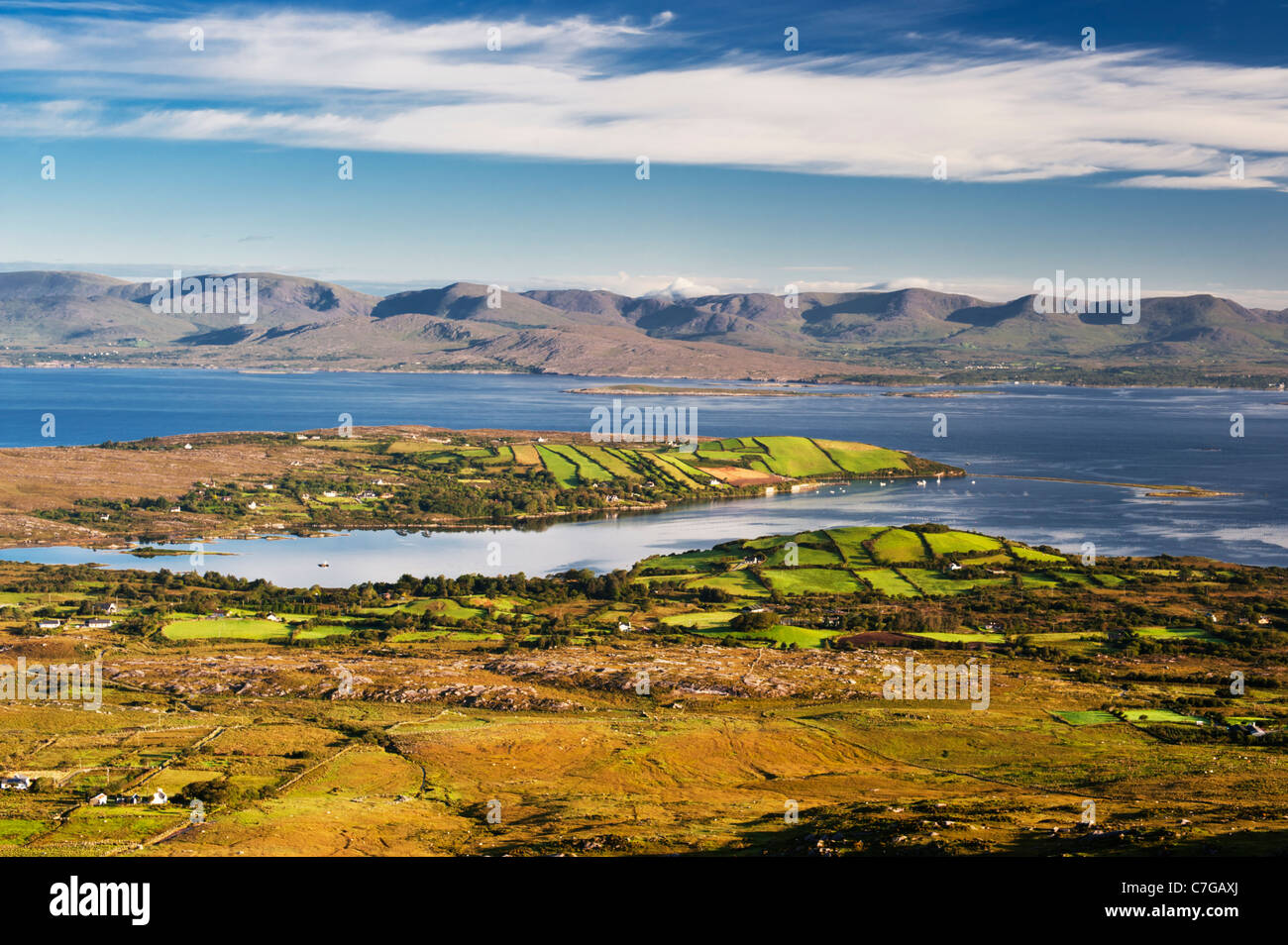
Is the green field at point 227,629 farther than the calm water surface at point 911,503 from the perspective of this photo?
No

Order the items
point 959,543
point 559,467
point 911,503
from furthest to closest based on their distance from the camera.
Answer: point 559,467, point 911,503, point 959,543

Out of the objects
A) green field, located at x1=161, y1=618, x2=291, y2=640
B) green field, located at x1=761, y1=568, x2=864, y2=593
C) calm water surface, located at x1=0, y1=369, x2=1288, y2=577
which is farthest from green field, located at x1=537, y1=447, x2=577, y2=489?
green field, located at x1=161, y1=618, x2=291, y2=640

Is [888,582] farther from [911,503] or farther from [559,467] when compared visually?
[559,467]

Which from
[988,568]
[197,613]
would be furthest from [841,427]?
[197,613]

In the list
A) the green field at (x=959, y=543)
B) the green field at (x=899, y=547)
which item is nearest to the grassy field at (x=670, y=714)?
the green field at (x=959, y=543)

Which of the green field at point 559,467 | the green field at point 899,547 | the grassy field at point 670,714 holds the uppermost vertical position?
the green field at point 559,467

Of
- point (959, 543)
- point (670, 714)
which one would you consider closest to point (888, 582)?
point (959, 543)

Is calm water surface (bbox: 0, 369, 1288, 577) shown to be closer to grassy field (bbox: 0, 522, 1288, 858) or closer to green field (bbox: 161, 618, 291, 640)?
grassy field (bbox: 0, 522, 1288, 858)

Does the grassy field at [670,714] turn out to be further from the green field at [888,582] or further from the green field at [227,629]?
the green field at [888,582]

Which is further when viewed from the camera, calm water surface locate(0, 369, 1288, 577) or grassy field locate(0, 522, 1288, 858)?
calm water surface locate(0, 369, 1288, 577)

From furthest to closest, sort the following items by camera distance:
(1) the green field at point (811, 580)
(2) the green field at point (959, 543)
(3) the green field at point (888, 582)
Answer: (2) the green field at point (959, 543) → (1) the green field at point (811, 580) → (3) the green field at point (888, 582)

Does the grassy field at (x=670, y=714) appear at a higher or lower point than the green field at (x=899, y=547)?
lower
